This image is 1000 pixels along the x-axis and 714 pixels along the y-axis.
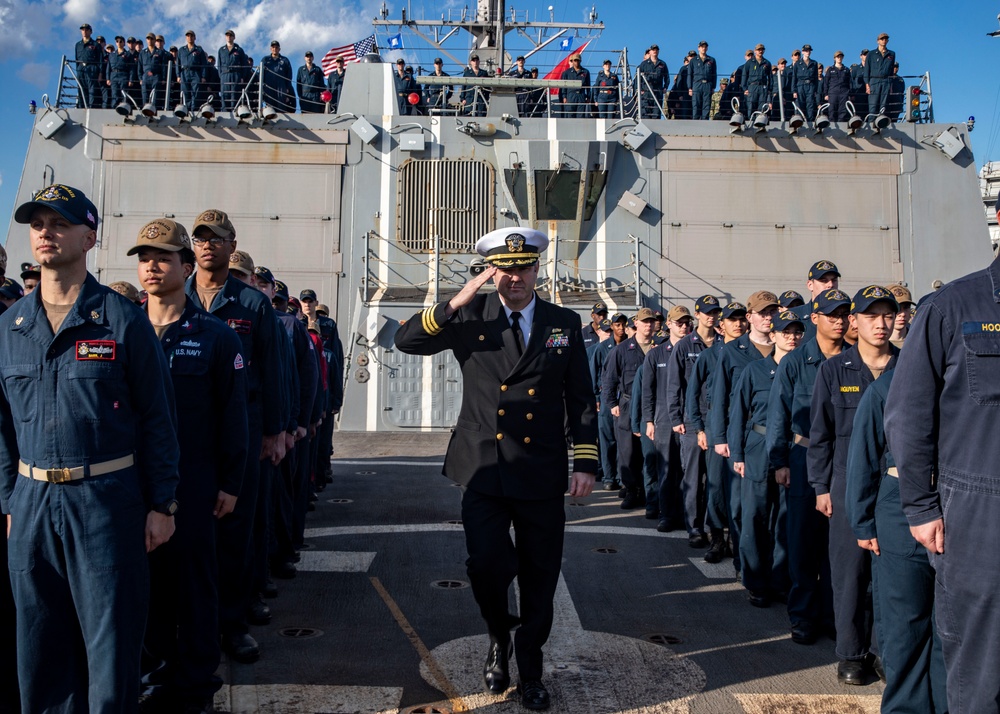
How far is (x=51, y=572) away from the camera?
9.10 feet

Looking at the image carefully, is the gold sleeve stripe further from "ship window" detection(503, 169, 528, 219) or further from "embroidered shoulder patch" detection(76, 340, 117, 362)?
"ship window" detection(503, 169, 528, 219)

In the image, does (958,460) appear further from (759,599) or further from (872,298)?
(759,599)

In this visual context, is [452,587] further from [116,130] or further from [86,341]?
[116,130]

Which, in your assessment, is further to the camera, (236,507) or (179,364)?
(236,507)

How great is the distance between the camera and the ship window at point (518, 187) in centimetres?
1491

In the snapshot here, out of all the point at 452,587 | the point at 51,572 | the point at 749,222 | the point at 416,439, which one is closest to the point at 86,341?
the point at 51,572

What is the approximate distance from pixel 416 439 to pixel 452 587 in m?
7.91

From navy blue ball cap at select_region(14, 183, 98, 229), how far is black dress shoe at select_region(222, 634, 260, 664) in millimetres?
2160

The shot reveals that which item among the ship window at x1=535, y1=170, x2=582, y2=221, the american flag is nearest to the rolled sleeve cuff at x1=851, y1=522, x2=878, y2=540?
the ship window at x1=535, y1=170, x2=582, y2=221

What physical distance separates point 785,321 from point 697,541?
2220mm

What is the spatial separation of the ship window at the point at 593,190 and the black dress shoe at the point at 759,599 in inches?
413

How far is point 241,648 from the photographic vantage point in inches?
163

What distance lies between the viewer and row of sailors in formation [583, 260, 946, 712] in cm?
342

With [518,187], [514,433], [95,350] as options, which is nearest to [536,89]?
[518,187]
